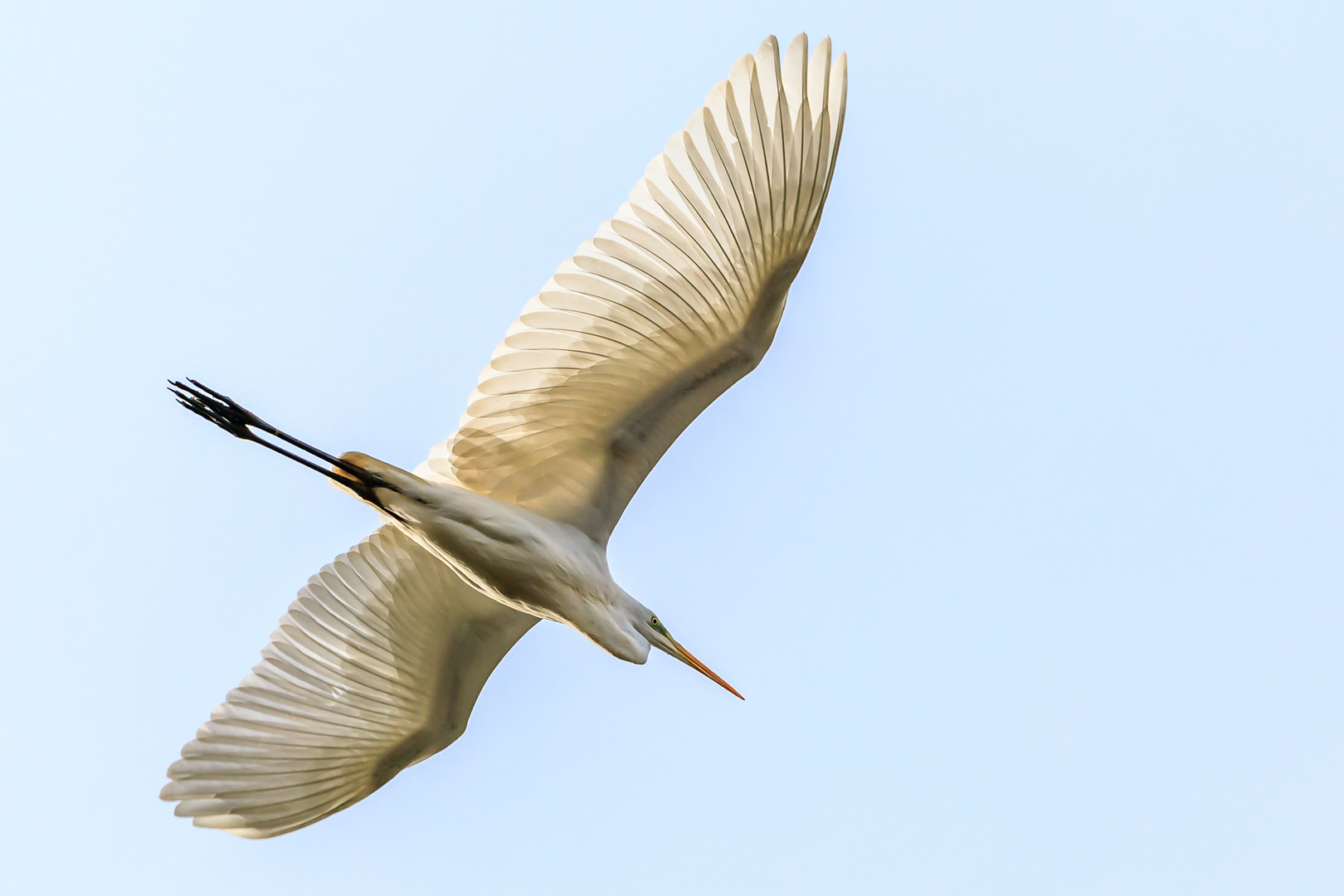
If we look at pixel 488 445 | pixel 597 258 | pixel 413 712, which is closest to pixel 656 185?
pixel 597 258

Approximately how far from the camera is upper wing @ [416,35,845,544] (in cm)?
552

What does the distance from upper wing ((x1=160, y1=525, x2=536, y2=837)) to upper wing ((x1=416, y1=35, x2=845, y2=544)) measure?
35.2 inches

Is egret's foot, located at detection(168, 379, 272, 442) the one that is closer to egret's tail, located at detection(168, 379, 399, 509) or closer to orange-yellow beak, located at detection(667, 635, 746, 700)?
egret's tail, located at detection(168, 379, 399, 509)

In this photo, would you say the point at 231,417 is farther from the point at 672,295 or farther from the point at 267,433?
the point at 672,295

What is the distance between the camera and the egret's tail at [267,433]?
6047mm

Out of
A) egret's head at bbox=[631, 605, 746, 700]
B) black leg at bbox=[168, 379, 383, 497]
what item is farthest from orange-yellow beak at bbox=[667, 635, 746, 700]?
black leg at bbox=[168, 379, 383, 497]

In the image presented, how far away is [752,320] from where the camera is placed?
5.82 m

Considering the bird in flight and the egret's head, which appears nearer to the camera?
the bird in flight

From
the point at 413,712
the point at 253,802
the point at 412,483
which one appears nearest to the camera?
the point at 412,483

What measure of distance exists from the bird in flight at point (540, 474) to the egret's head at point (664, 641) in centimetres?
1

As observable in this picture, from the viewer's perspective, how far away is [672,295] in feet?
18.9

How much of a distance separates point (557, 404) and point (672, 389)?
535 mm

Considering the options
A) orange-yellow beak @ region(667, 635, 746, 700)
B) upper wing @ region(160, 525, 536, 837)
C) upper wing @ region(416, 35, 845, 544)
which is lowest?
upper wing @ region(160, 525, 536, 837)

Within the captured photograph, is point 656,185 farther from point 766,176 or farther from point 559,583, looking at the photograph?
point 559,583
